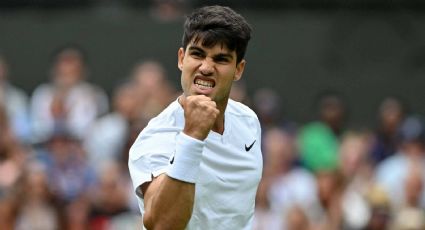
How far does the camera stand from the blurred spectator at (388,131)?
448 inches

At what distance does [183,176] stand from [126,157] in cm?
586

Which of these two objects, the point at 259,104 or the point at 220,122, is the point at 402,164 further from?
the point at 220,122

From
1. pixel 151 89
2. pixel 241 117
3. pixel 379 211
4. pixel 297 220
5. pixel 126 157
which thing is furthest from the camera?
pixel 151 89

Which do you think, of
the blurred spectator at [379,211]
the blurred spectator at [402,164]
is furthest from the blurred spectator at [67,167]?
the blurred spectator at [402,164]

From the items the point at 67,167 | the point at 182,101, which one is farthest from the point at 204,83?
the point at 67,167

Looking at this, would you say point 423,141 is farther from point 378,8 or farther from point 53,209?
point 53,209

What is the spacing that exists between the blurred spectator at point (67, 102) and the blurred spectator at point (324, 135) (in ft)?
6.35

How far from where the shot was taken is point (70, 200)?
1020 cm

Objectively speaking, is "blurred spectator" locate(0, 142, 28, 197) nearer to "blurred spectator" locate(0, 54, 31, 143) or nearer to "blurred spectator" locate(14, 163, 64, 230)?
"blurred spectator" locate(14, 163, 64, 230)

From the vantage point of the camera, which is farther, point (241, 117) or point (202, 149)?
point (241, 117)

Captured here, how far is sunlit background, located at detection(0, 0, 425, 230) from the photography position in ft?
33.2

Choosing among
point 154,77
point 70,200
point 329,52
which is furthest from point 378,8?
point 70,200

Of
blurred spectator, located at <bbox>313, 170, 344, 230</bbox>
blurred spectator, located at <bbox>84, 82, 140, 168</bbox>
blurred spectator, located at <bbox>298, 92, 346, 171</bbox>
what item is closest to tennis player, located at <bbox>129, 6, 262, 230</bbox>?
blurred spectator, located at <bbox>313, 170, 344, 230</bbox>

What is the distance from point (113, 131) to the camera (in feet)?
36.6
